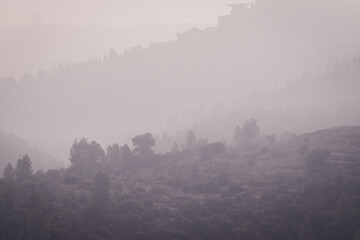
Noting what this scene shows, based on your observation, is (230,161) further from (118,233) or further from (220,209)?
(118,233)

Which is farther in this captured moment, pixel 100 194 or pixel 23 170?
pixel 23 170

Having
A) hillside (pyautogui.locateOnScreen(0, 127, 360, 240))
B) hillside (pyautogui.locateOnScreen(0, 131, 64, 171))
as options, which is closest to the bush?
hillside (pyautogui.locateOnScreen(0, 127, 360, 240))

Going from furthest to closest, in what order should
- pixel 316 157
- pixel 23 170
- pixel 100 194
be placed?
pixel 23 170
pixel 316 157
pixel 100 194

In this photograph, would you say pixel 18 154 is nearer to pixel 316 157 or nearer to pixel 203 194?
pixel 203 194

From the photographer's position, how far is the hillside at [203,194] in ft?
217

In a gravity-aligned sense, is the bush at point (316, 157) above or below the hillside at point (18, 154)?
below

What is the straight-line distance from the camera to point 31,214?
2697 inches

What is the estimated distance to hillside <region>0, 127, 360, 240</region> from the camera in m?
66.2

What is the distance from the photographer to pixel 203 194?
271 ft

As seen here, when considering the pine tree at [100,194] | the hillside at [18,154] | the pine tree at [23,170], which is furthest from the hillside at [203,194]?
the hillside at [18,154]

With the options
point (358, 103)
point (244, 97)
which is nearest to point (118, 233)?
point (358, 103)

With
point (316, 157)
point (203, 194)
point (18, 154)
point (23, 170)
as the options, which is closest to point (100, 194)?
point (203, 194)

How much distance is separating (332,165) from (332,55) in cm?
11029

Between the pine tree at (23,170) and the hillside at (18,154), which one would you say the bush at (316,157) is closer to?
the pine tree at (23,170)
